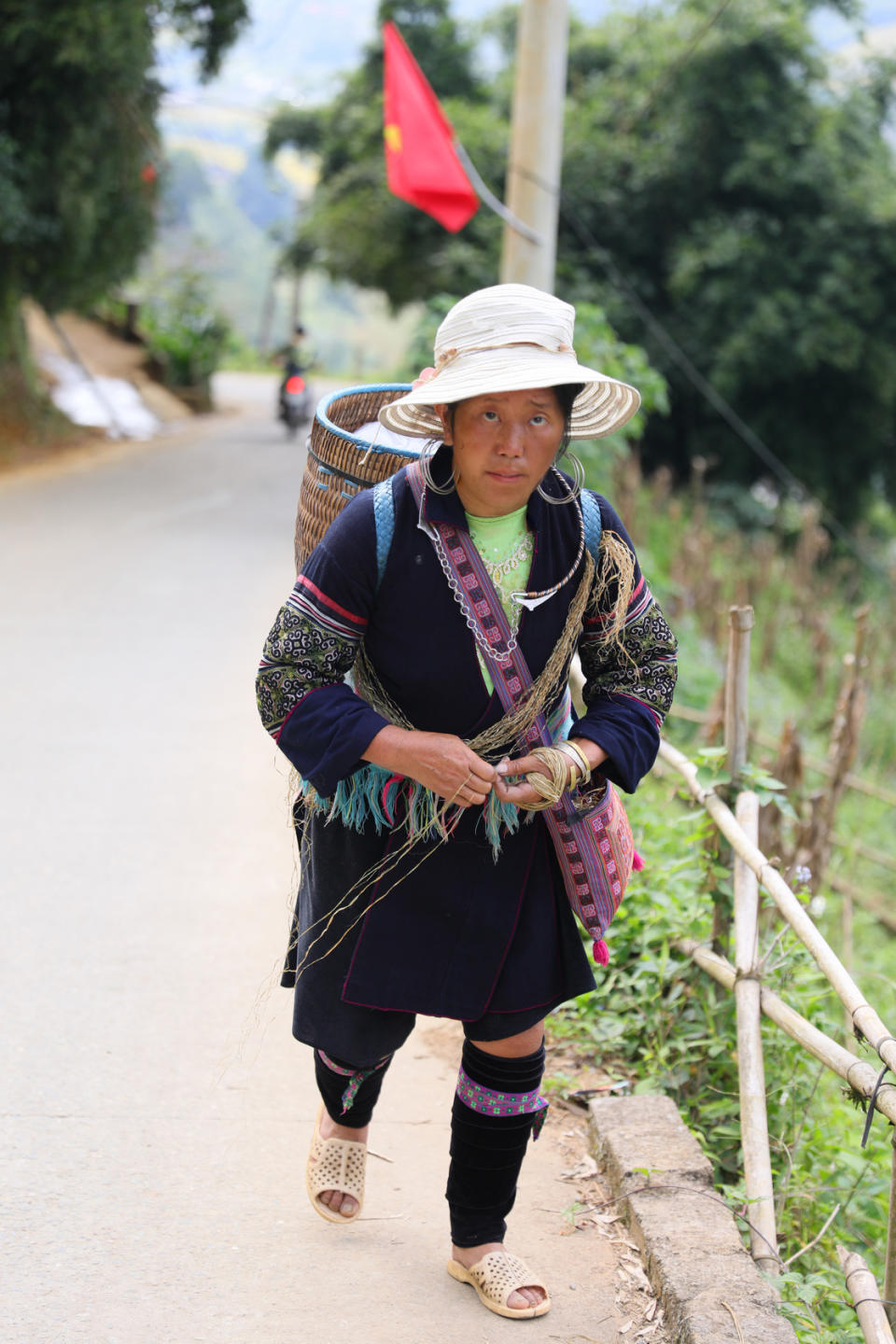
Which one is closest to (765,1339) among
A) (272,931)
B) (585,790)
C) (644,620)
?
(585,790)

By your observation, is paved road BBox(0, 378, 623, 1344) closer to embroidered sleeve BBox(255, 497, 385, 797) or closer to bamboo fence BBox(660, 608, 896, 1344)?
bamboo fence BBox(660, 608, 896, 1344)

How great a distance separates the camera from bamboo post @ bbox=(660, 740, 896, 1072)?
2221 millimetres

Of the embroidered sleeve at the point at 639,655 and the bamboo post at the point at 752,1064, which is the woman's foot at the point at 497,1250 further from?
the embroidered sleeve at the point at 639,655

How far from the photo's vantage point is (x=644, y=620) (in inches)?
86.8

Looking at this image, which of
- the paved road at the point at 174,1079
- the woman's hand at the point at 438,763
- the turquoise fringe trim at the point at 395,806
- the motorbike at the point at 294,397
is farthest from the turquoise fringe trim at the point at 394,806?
the motorbike at the point at 294,397

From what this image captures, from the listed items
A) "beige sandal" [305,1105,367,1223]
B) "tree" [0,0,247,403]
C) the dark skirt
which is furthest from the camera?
"tree" [0,0,247,403]

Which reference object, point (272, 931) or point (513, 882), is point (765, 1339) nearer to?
point (513, 882)

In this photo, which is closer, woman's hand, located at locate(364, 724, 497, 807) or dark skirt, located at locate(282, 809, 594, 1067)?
woman's hand, located at locate(364, 724, 497, 807)

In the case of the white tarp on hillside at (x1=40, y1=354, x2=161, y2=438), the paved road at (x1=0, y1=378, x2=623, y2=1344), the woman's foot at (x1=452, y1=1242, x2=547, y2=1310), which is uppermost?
the woman's foot at (x1=452, y1=1242, x2=547, y2=1310)

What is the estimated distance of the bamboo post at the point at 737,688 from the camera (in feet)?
10.1

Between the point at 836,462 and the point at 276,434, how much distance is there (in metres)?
8.42

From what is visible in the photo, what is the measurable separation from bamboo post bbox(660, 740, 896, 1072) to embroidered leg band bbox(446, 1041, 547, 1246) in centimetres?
56

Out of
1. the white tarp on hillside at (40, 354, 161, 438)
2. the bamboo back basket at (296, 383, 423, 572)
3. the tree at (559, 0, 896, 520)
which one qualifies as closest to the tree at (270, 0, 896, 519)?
the tree at (559, 0, 896, 520)

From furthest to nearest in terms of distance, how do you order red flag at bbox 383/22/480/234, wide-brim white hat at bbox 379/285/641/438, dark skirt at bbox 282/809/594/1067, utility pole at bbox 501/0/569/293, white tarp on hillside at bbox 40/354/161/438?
white tarp on hillside at bbox 40/354/161/438, red flag at bbox 383/22/480/234, utility pole at bbox 501/0/569/293, dark skirt at bbox 282/809/594/1067, wide-brim white hat at bbox 379/285/641/438
